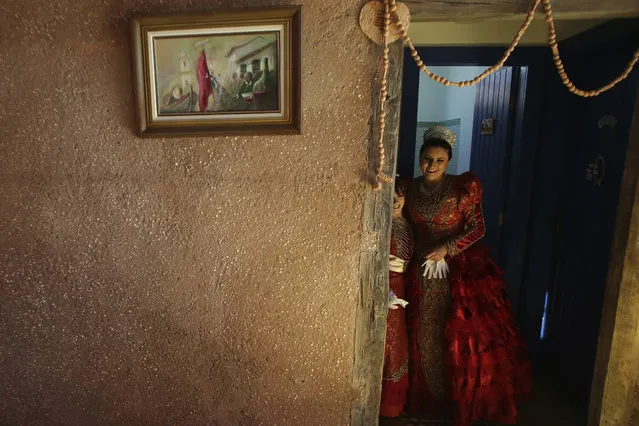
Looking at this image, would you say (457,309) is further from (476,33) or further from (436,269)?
(476,33)

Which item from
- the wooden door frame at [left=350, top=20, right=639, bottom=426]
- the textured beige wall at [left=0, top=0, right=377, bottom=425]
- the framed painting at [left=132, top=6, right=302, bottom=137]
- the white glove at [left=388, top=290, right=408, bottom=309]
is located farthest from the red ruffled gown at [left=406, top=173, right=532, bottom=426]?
the framed painting at [left=132, top=6, right=302, bottom=137]

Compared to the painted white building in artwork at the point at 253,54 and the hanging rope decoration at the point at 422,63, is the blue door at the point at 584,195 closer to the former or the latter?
the hanging rope decoration at the point at 422,63

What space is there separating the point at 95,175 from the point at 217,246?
63 cm

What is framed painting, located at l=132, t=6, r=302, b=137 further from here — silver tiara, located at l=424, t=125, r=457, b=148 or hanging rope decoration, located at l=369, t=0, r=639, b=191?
silver tiara, located at l=424, t=125, r=457, b=148

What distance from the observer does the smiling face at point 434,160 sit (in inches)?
79.9

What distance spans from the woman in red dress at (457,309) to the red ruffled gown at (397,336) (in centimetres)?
7

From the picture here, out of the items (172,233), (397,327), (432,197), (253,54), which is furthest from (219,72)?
(397,327)

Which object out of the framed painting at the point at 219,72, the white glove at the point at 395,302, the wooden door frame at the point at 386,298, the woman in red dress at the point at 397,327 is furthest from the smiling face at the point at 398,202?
the framed painting at the point at 219,72

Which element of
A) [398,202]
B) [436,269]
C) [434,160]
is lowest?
[436,269]

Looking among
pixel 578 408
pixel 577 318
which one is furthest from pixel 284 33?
pixel 578 408

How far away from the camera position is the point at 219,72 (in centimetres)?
150

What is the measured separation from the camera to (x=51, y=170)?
1.68 meters

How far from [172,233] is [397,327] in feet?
4.20

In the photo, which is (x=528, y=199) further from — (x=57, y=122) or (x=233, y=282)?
(x=57, y=122)
